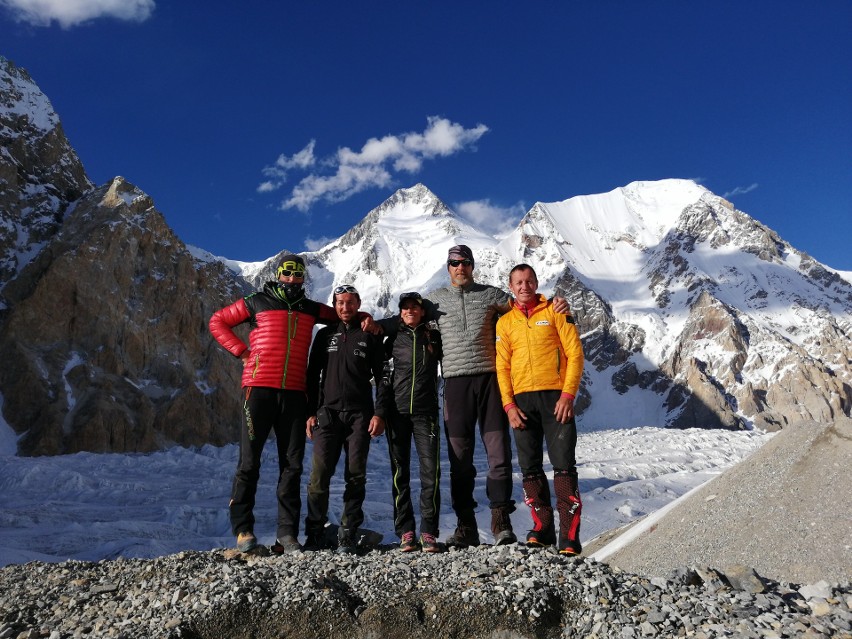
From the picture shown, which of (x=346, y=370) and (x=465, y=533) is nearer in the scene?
(x=465, y=533)

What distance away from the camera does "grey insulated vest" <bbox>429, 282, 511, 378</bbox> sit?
680 cm

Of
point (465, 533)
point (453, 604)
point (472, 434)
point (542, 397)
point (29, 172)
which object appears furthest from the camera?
point (29, 172)

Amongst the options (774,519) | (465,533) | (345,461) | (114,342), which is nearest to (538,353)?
(465,533)

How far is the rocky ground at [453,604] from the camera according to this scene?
4367 millimetres

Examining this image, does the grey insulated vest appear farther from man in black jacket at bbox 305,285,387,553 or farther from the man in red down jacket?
the man in red down jacket

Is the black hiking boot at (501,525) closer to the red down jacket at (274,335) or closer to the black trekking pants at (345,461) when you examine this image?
the black trekking pants at (345,461)

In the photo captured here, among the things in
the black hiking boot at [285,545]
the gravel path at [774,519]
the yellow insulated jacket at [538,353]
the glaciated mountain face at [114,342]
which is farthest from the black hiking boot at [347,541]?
the glaciated mountain face at [114,342]

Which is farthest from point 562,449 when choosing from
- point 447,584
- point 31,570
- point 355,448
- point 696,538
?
point 31,570

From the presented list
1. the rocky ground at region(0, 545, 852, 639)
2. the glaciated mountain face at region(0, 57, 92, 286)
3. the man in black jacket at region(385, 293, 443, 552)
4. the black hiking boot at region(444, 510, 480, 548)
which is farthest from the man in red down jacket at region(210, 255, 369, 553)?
the glaciated mountain face at region(0, 57, 92, 286)

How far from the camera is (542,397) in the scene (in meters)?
6.32

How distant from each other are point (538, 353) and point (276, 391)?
2939 millimetres

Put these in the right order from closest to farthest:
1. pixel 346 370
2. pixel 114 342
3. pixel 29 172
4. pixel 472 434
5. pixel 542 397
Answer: pixel 542 397, pixel 472 434, pixel 346 370, pixel 114 342, pixel 29 172

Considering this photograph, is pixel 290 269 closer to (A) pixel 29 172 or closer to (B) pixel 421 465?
(B) pixel 421 465

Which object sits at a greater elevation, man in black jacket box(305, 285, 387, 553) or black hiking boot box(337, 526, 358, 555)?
man in black jacket box(305, 285, 387, 553)
